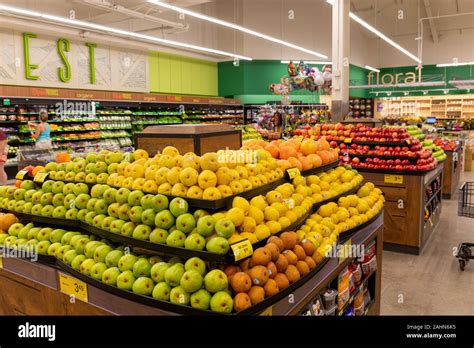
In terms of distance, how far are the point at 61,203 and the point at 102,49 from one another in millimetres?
12022

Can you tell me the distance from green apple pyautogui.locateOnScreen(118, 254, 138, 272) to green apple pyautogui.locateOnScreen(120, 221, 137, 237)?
120mm

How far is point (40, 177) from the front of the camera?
3.05 m

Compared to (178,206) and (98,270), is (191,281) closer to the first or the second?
(178,206)

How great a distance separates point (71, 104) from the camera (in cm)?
1090

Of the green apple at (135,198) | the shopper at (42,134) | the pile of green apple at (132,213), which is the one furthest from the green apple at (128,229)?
the shopper at (42,134)

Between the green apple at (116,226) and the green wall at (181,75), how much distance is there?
13.9 metres

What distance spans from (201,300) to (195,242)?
28 cm

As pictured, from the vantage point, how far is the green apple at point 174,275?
196 cm

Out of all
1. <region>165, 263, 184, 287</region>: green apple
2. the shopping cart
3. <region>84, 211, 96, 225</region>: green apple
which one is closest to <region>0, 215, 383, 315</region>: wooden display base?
<region>165, 263, 184, 287</region>: green apple

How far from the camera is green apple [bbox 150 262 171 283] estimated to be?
205cm

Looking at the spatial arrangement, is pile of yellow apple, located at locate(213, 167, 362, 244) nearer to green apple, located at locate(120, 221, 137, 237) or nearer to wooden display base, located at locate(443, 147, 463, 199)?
green apple, located at locate(120, 221, 137, 237)

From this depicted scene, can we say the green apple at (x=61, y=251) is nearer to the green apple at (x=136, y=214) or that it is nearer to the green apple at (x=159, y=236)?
the green apple at (x=136, y=214)
